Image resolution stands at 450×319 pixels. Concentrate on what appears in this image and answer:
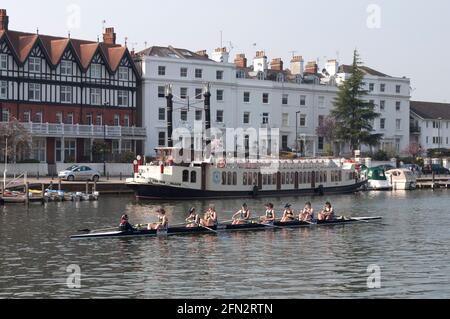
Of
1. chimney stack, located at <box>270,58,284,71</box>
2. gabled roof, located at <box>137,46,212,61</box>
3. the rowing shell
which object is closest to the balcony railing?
gabled roof, located at <box>137,46,212,61</box>

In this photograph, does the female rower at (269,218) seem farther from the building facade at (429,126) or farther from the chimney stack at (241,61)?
the building facade at (429,126)

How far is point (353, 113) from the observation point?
342ft

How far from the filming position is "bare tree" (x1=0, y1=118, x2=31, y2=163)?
242 feet

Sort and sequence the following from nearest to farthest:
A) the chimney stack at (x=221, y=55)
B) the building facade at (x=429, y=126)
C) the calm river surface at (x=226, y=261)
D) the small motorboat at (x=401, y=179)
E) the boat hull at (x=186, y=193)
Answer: the calm river surface at (x=226, y=261) → the boat hull at (x=186, y=193) → the small motorboat at (x=401, y=179) → the chimney stack at (x=221, y=55) → the building facade at (x=429, y=126)

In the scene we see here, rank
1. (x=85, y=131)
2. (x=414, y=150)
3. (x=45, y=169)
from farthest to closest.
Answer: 1. (x=414, y=150)
2. (x=85, y=131)
3. (x=45, y=169)

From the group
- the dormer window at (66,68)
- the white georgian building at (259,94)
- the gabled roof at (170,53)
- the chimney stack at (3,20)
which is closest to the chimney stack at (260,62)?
the white georgian building at (259,94)

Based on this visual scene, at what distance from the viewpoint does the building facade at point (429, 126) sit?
12350 cm

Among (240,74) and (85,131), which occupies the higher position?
(240,74)

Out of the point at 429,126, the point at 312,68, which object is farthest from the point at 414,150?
the point at 312,68

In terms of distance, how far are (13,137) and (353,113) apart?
46844 millimetres

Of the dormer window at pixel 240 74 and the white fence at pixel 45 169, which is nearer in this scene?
the white fence at pixel 45 169

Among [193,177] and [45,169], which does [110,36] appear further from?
[193,177]

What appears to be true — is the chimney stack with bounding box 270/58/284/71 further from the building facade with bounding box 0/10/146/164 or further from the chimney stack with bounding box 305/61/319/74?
the building facade with bounding box 0/10/146/164

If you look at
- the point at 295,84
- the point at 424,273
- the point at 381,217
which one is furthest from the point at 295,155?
the point at 424,273
